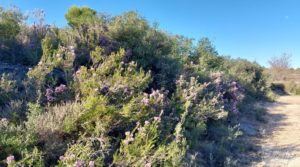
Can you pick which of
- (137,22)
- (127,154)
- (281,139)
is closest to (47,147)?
(127,154)

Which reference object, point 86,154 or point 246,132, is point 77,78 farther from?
point 246,132

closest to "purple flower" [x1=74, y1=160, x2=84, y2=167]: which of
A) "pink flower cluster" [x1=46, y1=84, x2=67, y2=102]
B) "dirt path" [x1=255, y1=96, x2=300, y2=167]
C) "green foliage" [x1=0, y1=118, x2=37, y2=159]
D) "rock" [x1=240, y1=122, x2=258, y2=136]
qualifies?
"green foliage" [x1=0, y1=118, x2=37, y2=159]

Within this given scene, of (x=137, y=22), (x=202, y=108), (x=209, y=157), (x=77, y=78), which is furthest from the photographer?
(x=137, y=22)

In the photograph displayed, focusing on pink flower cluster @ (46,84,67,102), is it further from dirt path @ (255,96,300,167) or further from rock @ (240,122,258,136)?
rock @ (240,122,258,136)

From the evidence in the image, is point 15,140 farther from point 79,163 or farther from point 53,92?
point 53,92

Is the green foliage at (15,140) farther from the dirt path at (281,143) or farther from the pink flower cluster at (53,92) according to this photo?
the dirt path at (281,143)

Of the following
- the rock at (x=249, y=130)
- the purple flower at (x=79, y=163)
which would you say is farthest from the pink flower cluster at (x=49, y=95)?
the rock at (x=249, y=130)

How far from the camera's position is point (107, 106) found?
3.62m

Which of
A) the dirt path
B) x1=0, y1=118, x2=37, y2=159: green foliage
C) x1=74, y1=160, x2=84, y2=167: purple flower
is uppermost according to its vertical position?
x1=0, y1=118, x2=37, y2=159: green foliage

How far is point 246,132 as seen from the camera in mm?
7234

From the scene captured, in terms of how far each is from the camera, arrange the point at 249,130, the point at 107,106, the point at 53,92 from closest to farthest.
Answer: the point at 107,106 → the point at 53,92 → the point at 249,130

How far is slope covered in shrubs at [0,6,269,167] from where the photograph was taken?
3.09 meters

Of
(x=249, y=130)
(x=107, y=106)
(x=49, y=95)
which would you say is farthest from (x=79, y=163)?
(x=249, y=130)

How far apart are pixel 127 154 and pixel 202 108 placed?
2.64 meters
